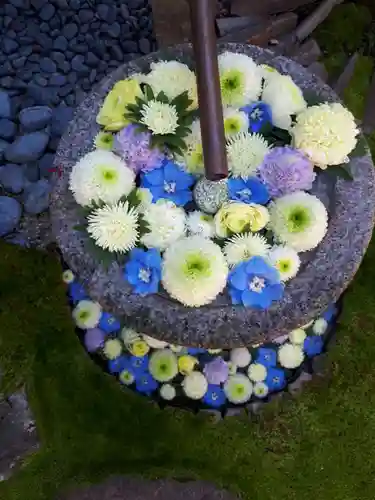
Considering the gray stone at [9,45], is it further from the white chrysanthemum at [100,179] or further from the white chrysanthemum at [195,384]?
the white chrysanthemum at [195,384]

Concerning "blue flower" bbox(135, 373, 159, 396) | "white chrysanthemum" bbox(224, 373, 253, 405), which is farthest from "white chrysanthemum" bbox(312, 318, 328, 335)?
"blue flower" bbox(135, 373, 159, 396)

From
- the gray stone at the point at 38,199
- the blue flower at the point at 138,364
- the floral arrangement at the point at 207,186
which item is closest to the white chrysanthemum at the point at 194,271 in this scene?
the floral arrangement at the point at 207,186

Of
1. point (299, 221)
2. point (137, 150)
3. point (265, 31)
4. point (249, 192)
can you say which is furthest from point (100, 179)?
point (265, 31)

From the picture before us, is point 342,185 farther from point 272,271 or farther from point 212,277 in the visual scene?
point 212,277

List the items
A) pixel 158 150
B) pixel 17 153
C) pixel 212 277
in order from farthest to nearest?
pixel 17 153
pixel 158 150
pixel 212 277

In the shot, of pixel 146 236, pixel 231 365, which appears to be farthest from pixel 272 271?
pixel 231 365

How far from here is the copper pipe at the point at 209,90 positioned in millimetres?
1267

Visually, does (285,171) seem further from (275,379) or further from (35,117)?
(35,117)

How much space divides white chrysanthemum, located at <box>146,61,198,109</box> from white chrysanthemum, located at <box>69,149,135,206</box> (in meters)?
0.19

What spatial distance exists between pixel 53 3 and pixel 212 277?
1486mm

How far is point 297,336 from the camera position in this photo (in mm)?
2055

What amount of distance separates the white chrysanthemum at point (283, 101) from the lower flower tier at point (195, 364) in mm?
760

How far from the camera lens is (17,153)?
222 centimetres

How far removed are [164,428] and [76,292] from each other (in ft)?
1.61
